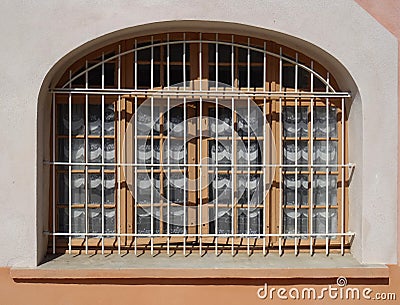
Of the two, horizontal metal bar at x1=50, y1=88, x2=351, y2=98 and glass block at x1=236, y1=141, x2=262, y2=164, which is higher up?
horizontal metal bar at x1=50, y1=88, x2=351, y2=98

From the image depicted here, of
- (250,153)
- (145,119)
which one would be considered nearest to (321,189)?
(250,153)

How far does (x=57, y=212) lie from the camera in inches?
209

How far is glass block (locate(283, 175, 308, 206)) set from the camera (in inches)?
213

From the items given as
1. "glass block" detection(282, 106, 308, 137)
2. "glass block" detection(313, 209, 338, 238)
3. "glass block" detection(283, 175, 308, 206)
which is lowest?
"glass block" detection(313, 209, 338, 238)

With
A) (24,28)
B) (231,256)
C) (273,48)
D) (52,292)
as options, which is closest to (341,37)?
Result: (273,48)

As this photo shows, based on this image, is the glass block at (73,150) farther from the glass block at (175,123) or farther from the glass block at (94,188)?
the glass block at (175,123)

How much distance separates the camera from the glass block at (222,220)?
5.36 meters

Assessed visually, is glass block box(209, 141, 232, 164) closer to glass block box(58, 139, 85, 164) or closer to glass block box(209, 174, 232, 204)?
glass block box(209, 174, 232, 204)

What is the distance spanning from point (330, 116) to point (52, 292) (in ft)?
9.19

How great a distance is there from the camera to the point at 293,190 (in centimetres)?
542

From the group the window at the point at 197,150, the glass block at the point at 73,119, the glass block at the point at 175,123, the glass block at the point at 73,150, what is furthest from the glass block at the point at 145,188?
the glass block at the point at 73,119

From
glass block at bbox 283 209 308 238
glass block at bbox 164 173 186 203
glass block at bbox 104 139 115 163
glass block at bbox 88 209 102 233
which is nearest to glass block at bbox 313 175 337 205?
glass block at bbox 283 209 308 238

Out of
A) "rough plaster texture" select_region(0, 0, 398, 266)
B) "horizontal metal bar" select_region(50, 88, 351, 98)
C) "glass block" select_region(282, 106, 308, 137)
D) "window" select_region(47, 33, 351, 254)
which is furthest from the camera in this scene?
"glass block" select_region(282, 106, 308, 137)

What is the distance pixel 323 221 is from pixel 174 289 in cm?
147
